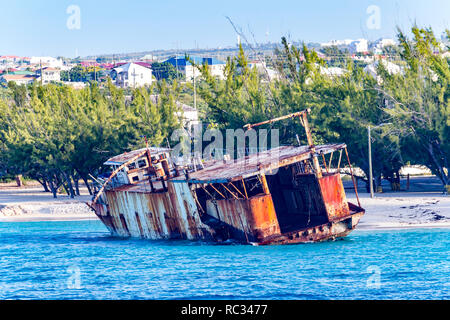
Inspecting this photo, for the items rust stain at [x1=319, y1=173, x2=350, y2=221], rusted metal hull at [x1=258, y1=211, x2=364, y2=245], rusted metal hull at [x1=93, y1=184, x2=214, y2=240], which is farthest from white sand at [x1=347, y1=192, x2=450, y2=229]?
rusted metal hull at [x1=93, y1=184, x2=214, y2=240]

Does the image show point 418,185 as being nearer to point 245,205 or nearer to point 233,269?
point 245,205

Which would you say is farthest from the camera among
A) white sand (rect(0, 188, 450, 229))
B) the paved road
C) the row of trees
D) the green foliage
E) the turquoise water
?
the green foliage

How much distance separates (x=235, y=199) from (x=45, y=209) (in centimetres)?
2789

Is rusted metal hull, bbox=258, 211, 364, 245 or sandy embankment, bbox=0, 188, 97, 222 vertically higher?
sandy embankment, bbox=0, 188, 97, 222

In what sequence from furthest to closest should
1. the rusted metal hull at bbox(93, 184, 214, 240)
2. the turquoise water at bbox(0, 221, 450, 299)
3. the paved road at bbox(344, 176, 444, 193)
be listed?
the paved road at bbox(344, 176, 444, 193), the rusted metal hull at bbox(93, 184, 214, 240), the turquoise water at bbox(0, 221, 450, 299)

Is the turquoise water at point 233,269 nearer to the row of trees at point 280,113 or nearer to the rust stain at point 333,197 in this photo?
the rust stain at point 333,197

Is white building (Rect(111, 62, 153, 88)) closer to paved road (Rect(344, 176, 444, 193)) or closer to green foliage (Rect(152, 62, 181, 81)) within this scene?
green foliage (Rect(152, 62, 181, 81))

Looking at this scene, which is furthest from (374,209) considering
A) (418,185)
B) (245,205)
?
(418,185)

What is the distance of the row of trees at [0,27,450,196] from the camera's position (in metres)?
55.7

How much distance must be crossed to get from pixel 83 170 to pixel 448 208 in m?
33.7

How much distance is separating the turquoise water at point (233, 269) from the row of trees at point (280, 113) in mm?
12895

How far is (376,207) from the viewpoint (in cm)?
5147
